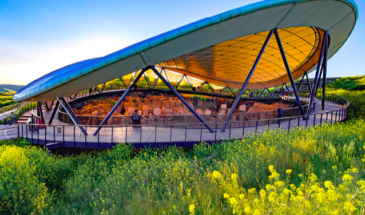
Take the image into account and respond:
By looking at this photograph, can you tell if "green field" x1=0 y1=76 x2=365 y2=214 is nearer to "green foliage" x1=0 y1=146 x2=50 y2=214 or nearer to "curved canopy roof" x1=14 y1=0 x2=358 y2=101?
"green foliage" x1=0 y1=146 x2=50 y2=214

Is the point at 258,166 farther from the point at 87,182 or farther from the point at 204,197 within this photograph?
the point at 87,182

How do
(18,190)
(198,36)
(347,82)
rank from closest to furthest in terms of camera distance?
(18,190), (198,36), (347,82)

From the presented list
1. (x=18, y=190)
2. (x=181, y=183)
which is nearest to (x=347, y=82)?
(x=181, y=183)

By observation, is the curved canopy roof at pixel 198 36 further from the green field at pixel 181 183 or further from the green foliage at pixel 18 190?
the green foliage at pixel 18 190

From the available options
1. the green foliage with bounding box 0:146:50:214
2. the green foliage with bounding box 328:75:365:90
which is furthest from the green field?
the green foliage with bounding box 328:75:365:90

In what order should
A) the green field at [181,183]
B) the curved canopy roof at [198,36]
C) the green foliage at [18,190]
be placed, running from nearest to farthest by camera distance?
the green field at [181,183], the green foliage at [18,190], the curved canopy roof at [198,36]

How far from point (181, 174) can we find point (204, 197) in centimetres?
166

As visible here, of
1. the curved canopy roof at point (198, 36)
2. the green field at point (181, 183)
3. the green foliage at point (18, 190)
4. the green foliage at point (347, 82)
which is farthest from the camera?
the green foliage at point (347, 82)

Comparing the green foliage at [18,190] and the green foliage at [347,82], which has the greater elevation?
the green foliage at [347,82]

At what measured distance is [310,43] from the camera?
715 inches

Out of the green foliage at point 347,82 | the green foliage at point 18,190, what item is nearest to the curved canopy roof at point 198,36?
the green foliage at point 18,190

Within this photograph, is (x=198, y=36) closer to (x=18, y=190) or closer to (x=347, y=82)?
(x=18, y=190)

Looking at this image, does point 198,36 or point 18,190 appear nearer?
point 18,190

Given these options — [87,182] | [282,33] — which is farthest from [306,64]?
[87,182]
